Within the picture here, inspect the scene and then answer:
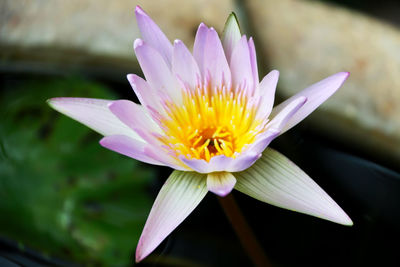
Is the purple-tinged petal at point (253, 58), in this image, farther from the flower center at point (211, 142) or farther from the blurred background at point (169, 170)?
the blurred background at point (169, 170)

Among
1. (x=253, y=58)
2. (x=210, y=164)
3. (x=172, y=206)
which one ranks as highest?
(x=253, y=58)

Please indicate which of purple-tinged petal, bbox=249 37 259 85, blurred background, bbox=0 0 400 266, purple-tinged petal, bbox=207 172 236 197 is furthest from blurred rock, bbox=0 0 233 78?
purple-tinged petal, bbox=207 172 236 197

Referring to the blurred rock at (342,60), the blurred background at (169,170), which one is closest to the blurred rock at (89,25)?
the blurred background at (169,170)

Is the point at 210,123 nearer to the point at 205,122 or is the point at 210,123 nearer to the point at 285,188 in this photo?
the point at 205,122

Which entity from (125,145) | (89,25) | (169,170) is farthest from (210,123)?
(89,25)

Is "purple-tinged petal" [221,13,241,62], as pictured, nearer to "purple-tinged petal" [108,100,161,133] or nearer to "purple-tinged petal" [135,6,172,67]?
"purple-tinged petal" [135,6,172,67]

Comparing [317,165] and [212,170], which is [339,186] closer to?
→ [317,165]

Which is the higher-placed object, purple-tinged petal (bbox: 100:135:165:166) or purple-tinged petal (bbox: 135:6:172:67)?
purple-tinged petal (bbox: 135:6:172:67)
